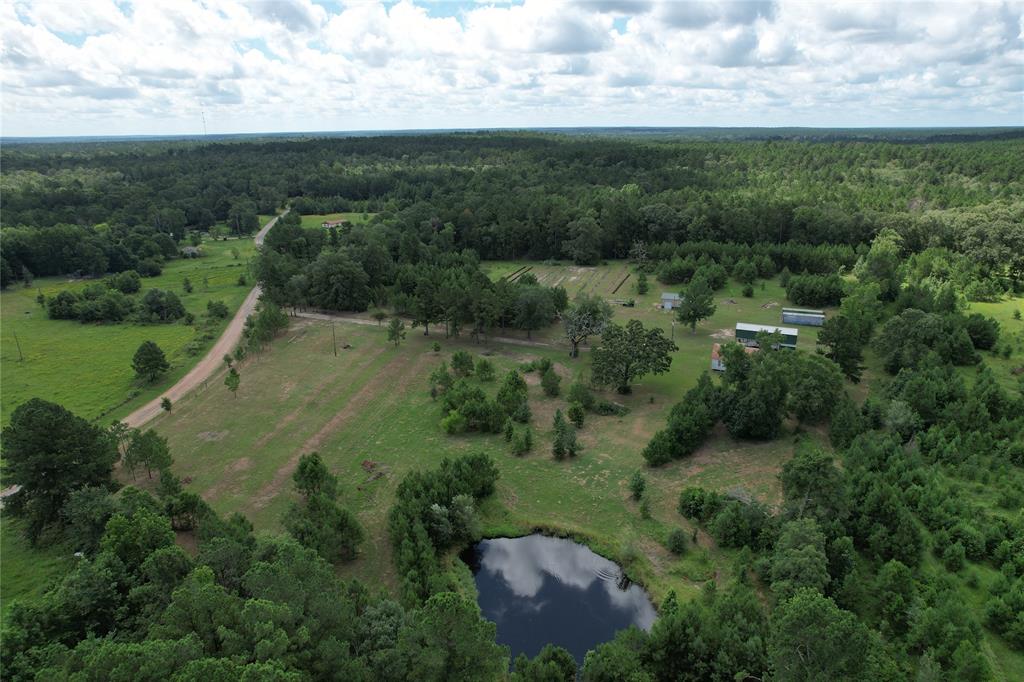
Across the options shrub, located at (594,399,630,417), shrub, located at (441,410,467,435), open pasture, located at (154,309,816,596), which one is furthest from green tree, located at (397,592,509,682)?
shrub, located at (594,399,630,417)

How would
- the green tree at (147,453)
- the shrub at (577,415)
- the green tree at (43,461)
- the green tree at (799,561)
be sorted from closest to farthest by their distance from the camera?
the green tree at (799,561)
the green tree at (43,461)
the green tree at (147,453)
the shrub at (577,415)

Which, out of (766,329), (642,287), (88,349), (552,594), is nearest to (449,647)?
(552,594)

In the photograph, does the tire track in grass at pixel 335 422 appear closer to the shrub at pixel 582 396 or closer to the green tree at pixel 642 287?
the shrub at pixel 582 396

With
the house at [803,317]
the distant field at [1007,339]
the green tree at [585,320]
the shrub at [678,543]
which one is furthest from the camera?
the house at [803,317]

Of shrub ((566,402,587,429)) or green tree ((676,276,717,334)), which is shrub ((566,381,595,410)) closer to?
shrub ((566,402,587,429))

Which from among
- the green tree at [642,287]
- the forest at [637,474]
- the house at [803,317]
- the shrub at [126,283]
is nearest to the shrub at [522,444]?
the forest at [637,474]

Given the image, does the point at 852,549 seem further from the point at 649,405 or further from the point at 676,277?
the point at 676,277

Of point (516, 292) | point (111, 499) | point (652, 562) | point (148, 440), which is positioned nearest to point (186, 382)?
point (148, 440)
